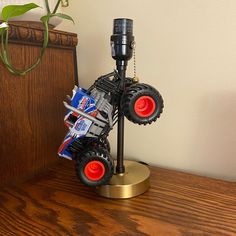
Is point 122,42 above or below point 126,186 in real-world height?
above

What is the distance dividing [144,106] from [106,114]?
0.08 metres

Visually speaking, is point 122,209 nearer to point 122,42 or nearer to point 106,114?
point 106,114

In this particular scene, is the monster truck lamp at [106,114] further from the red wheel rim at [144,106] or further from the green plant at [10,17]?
the green plant at [10,17]

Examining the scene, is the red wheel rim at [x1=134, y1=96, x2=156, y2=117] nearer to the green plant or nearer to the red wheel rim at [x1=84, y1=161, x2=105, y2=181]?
the red wheel rim at [x1=84, y1=161, x2=105, y2=181]

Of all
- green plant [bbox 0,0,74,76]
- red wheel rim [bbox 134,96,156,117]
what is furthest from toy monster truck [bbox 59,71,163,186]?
green plant [bbox 0,0,74,76]

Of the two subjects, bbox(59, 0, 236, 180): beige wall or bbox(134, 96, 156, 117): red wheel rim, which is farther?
bbox(59, 0, 236, 180): beige wall

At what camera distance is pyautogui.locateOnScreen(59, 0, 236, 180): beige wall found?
0.66 meters

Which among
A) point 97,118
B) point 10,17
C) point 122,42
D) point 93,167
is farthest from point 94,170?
point 10,17

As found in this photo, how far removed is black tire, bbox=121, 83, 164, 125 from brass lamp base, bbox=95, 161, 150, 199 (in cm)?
15

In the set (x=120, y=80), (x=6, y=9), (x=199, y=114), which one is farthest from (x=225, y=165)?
(x=6, y=9)

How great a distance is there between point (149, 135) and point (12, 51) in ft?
1.46

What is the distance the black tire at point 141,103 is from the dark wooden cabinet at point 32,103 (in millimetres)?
296

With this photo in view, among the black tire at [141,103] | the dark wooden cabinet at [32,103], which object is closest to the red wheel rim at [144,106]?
the black tire at [141,103]

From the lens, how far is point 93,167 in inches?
21.6
